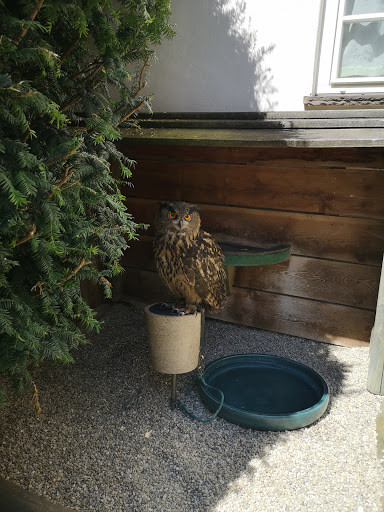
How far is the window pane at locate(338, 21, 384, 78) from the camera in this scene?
8.41 feet

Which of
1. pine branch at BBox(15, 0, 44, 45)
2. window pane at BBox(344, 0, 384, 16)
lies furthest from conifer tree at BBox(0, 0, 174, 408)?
window pane at BBox(344, 0, 384, 16)

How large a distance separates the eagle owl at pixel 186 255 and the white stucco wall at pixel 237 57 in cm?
101

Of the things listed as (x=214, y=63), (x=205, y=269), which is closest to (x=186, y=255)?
(x=205, y=269)

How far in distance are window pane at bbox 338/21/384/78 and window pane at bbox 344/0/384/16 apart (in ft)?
0.21

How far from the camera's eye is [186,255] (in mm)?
2451

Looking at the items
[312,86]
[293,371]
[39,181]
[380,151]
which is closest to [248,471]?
[293,371]

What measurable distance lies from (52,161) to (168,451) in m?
1.51

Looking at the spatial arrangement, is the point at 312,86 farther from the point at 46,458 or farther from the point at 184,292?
the point at 46,458

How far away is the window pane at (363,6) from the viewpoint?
2.51m

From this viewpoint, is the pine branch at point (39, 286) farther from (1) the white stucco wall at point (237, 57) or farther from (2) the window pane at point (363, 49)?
(2) the window pane at point (363, 49)

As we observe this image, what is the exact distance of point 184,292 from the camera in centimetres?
258

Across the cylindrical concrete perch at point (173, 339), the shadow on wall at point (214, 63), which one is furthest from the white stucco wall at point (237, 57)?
the cylindrical concrete perch at point (173, 339)

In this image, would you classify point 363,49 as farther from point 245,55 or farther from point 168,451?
point 168,451

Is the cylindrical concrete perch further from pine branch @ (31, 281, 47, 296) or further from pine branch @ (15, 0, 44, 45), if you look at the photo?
pine branch @ (15, 0, 44, 45)
